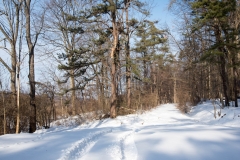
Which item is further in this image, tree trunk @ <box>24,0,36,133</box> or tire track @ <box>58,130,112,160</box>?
tree trunk @ <box>24,0,36,133</box>

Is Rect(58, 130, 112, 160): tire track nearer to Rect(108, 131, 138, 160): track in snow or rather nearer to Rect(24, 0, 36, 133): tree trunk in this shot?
Rect(108, 131, 138, 160): track in snow

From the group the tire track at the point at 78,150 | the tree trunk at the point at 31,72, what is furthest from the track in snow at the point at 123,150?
the tree trunk at the point at 31,72

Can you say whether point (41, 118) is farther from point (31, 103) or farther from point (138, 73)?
point (138, 73)

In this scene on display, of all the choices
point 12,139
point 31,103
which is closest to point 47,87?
point 31,103

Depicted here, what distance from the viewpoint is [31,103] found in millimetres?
12055

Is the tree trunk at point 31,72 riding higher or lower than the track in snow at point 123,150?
higher

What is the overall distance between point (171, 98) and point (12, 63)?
3713cm

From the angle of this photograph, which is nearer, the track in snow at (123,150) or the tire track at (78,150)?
the track in snow at (123,150)

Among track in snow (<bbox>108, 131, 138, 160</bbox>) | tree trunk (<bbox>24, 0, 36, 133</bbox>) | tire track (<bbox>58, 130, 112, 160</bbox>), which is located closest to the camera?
track in snow (<bbox>108, 131, 138, 160</bbox>)

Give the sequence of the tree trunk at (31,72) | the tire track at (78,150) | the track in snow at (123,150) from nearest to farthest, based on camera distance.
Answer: the track in snow at (123,150), the tire track at (78,150), the tree trunk at (31,72)

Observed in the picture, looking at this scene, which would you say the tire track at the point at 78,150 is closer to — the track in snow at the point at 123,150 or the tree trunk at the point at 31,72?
the track in snow at the point at 123,150

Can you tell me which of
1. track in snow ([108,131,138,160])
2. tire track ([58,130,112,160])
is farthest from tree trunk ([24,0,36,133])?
track in snow ([108,131,138,160])

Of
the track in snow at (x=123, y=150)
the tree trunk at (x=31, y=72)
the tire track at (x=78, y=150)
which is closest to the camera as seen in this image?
the track in snow at (x=123, y=150)

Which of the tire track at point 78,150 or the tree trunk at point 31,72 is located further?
the tree trunk at point 31,72
